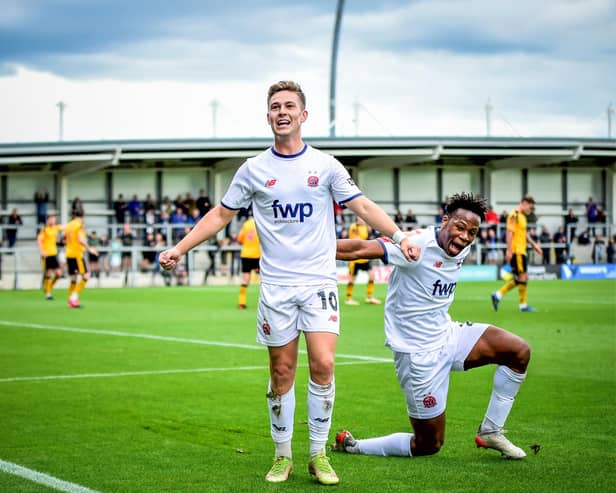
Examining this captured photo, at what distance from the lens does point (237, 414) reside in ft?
29.2

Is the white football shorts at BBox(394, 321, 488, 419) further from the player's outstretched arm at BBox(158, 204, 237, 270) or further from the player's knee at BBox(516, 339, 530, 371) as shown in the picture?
the player's outstretched arm at BBox(158, 204, 237, 270)

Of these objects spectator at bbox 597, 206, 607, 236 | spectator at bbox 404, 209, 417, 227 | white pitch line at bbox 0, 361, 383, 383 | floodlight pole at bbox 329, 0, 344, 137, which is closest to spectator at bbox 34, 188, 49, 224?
floodlight pole at bbox 329, 0, 344, 137

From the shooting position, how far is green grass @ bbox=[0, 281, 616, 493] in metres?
6.42

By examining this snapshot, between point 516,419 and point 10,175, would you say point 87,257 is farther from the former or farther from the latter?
point 516,419

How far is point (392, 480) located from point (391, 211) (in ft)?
133

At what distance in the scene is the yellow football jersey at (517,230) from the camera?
21.8 meters

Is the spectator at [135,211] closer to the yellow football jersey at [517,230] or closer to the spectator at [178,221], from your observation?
the spectator at [178,221]

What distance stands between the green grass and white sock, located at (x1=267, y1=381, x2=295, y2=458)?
216 mm

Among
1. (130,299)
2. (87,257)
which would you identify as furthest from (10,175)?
(130,299)

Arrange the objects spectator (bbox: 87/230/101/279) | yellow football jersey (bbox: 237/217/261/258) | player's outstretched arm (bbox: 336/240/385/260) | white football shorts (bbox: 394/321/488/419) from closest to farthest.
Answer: player's outstretched arm (bbox: 336/240/385/260)
white football shorts (bbox: 394/321/488/419)
yellow football jersey (bbox: 237/217/261/258)
spectator (bbox: 87/230/101/279)

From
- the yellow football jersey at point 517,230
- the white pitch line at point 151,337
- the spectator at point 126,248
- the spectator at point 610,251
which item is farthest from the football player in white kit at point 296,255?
the spectator at point 610,251

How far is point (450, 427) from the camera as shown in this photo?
818 cm

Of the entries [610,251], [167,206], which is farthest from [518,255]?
[610,251]

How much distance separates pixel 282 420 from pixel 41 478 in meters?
1.53
